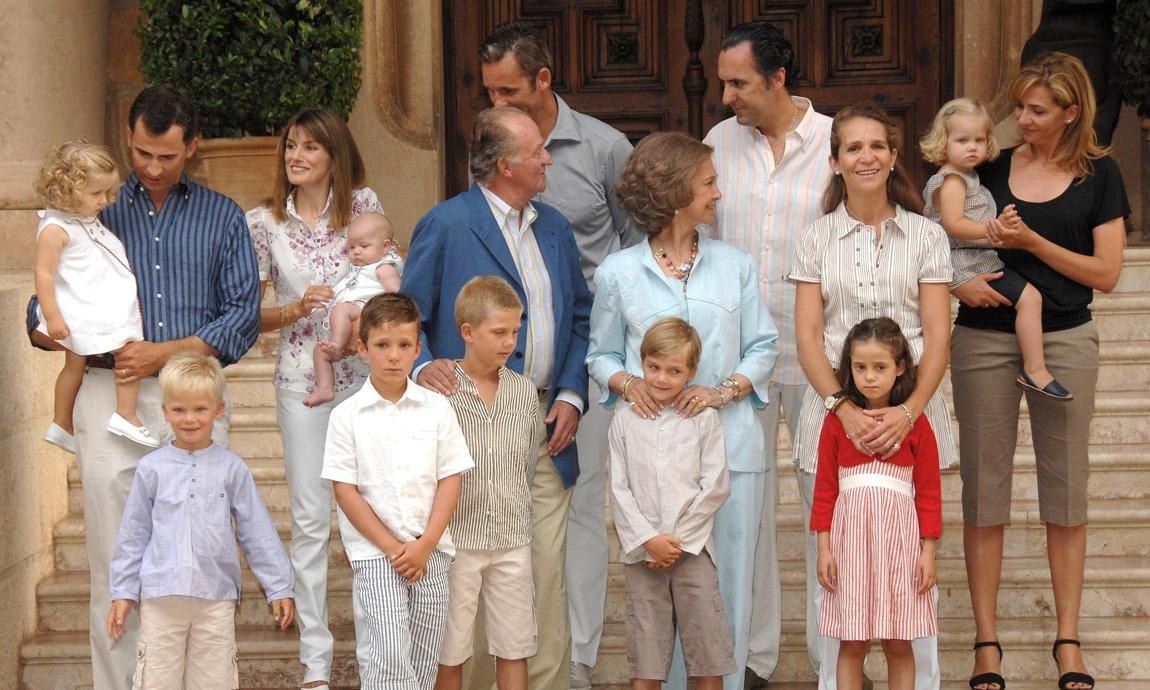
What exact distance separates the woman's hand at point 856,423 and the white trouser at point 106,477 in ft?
5.60

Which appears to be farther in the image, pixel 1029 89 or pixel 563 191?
pixel 563 191

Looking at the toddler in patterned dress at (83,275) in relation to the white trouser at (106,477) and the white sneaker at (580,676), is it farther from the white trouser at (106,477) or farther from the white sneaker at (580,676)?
the white sneaker at (580,676)

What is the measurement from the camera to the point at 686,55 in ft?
26.4

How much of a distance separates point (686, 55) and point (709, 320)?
3978 mm

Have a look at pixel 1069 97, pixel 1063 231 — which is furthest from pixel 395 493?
pixel 1069 97

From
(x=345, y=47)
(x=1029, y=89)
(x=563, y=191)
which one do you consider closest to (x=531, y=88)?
(x=563, y=191)

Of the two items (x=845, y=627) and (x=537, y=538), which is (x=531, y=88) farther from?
(x=845, y=627)

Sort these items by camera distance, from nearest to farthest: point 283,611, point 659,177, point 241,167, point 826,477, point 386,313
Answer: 1. point 386,313
2. point 283,611
3. point 826,477
4. point 659,177
5. point 241,167

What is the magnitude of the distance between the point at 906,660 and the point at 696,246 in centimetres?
128

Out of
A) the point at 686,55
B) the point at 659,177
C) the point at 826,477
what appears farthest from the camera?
the point at 686,55

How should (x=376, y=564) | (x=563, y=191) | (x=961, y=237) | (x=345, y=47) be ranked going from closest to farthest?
(x=376, y=564) < (x=961, y=237) < (x=563, y=191) < (x=345, y=47)

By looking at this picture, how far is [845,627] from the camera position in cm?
413

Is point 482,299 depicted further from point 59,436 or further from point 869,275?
point 59,436

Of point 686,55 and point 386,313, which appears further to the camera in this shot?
point 686,55
